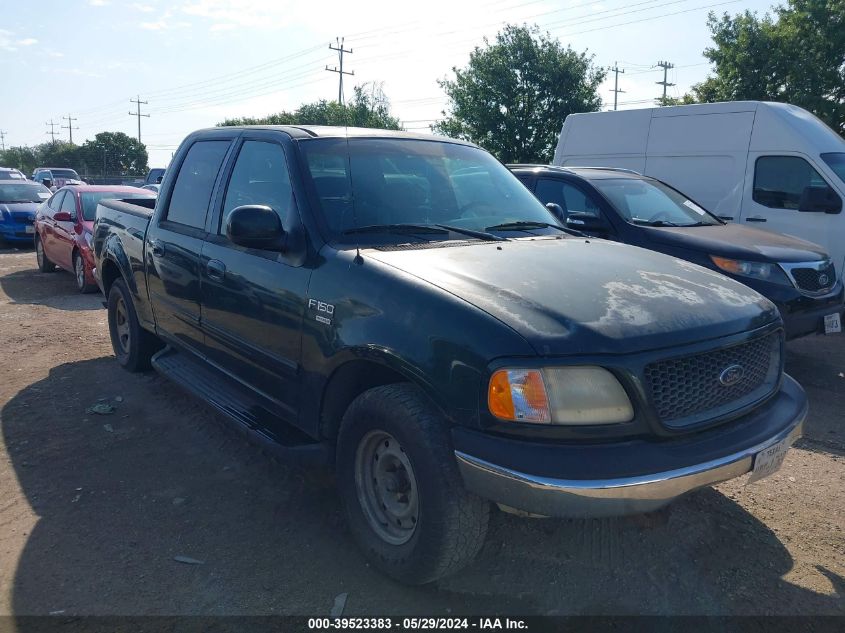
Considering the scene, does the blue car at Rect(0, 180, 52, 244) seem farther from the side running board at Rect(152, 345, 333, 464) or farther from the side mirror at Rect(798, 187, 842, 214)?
the side mirror at Rect(798, 187, 842, 214)

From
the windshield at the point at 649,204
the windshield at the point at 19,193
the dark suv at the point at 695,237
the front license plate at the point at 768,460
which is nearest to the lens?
the front license plate at the point at 768,460

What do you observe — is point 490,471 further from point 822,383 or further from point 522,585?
point 822,383

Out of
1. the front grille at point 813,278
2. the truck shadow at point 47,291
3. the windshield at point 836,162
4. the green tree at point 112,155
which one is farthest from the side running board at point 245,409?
the green tree at point 112,155

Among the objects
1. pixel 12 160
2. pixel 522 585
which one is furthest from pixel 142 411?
pixel 12 160

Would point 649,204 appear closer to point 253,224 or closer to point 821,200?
point 821,200

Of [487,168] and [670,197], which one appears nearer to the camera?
[487,168]

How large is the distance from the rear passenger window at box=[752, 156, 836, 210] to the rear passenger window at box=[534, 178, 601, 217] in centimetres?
285

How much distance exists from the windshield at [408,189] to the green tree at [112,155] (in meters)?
75.8

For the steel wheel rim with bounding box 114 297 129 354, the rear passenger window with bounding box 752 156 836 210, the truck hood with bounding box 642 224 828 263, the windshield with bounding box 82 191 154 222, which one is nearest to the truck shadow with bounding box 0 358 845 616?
the steel wheel rim with bounding box 114 297 129 354

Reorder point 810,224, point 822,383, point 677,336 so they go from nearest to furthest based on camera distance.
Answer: point 677,336
point 822,383
point 810,224

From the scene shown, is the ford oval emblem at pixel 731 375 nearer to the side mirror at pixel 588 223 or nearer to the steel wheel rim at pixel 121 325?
the side mirror at pixel 588 223

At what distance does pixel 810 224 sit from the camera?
823cm

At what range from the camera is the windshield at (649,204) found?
7.03m

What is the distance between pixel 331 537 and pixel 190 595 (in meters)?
0.73
